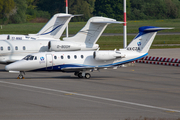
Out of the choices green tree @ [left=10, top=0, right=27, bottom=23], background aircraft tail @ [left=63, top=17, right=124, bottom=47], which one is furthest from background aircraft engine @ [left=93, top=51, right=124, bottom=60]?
green tree @ [left=10, top=0, right=27, bottom=23]

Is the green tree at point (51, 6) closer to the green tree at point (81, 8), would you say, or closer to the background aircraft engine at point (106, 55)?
the green tree at point (81, 8)

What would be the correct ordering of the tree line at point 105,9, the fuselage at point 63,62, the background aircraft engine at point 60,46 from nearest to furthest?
the fuselage at point 63,62, the background aircraft engine at point 60,46, the tree line at point 105,9

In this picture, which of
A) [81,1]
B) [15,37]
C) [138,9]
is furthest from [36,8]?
[15,37]

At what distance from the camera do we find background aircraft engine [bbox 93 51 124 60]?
94.8ft

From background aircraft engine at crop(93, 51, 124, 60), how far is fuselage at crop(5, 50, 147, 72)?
366 mm

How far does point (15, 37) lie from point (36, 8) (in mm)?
123341

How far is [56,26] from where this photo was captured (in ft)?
137

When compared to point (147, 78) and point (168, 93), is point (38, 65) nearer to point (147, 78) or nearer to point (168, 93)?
point (147, 78)

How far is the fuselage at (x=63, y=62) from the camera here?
93.9 ft

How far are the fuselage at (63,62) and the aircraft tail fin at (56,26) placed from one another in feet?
41.5

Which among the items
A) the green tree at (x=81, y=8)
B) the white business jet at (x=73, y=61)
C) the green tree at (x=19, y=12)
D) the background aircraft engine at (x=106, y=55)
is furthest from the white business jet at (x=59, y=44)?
the green tree at (x=81, y=8)

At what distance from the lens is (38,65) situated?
28.7 m

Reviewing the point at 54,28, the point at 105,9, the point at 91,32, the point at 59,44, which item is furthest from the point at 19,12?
the point at 59,44

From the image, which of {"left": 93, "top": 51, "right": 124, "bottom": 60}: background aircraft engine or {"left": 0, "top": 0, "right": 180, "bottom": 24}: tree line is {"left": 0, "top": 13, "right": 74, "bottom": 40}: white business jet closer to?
{"left": 93, "top": 51, "right": 124, "bottom": 60}: background aircraft engine
